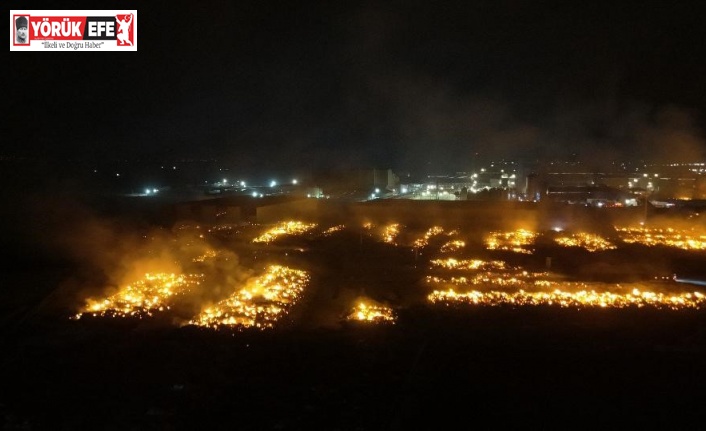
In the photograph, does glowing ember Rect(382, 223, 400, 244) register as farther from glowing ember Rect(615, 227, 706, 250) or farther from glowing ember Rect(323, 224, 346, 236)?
glowing ember Rect(615, 227, 706, 250)

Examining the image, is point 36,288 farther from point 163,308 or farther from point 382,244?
point 382,244

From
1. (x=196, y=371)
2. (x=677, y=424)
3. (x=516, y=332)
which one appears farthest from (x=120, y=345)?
(x=677, y=424)

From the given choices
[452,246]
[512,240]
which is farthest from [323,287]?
[512,240]

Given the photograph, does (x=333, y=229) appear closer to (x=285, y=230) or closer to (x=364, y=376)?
(x=285, y=230)

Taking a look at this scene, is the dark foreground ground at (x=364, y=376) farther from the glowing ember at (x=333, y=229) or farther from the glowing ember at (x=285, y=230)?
the glowing ember at (x=333, y=229)

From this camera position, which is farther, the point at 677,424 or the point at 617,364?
the point at 617,364
